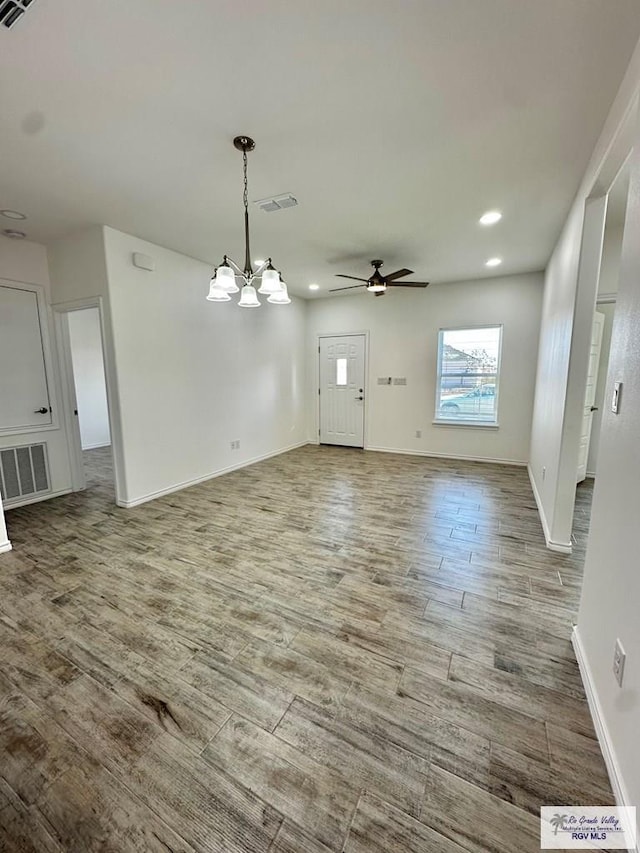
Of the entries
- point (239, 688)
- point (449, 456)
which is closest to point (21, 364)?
point (239, 688)

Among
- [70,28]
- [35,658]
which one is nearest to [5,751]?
[35,658]

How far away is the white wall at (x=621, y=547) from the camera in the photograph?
45.2 inches

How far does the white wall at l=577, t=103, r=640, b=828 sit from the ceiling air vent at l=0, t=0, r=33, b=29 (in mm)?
2437

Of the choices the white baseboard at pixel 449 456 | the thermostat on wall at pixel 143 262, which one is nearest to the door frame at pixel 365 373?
the white baseboard at pixel 449 456

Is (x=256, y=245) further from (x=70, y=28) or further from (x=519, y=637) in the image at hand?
(x=519, y=637)

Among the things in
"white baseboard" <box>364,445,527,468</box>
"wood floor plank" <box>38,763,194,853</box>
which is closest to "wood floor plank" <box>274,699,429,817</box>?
"wood floor plank" <box>38,763,194,853</box>

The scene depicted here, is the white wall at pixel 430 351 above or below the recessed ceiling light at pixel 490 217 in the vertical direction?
below

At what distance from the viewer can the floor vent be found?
12.2ft

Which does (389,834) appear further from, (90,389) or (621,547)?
(90,389)

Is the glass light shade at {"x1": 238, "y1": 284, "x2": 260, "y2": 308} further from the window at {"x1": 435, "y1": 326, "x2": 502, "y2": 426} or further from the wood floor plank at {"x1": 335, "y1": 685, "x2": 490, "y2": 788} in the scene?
the window at {"x1": 435, "y1": 326, "x2": 502, "y2": 426}

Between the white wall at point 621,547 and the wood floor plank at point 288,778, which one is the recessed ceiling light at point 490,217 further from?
the wood floor plank at point 288,778

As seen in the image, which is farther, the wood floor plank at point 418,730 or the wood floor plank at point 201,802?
the wood floor plank at point 418,730

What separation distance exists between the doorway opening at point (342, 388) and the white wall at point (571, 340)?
3290mm

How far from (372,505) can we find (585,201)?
3026 millimetres
